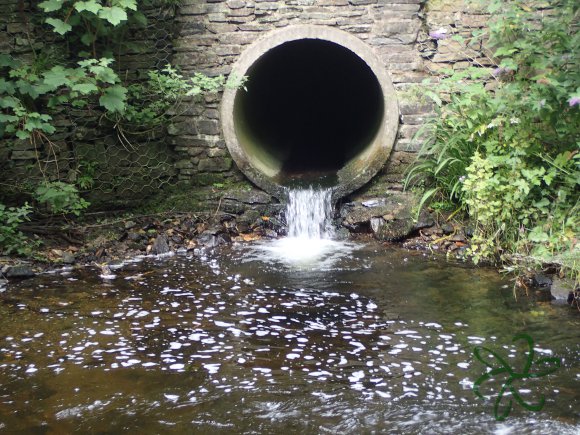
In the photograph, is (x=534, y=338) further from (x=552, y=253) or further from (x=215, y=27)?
(x=215, y=27)

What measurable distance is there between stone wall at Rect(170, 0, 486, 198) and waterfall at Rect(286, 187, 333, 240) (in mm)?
1013

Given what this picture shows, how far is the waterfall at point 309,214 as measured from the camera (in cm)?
650

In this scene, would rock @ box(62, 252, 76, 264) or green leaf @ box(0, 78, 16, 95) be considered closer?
green leaf @ box(0, 78, 16, 95)

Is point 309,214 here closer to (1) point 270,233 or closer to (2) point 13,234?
(1) point 270,233

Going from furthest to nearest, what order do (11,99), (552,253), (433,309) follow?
1. (11,99)
2. (552,253)
3. (433,309)

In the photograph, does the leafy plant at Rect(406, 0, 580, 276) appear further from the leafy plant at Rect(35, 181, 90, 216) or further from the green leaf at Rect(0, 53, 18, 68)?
the green leaf at Rect(0, 53, 18, 68)

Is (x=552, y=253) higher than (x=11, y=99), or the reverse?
(x=11, y=99)

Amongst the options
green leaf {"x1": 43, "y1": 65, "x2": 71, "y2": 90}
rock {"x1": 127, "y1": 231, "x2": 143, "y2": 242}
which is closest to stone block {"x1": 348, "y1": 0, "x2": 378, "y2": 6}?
green leaf {"x1": 43, "y1": 65, "x2": 71, "y2": 90}

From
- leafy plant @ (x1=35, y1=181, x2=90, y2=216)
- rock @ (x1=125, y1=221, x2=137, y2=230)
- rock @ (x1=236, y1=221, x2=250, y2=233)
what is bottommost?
rock @ (x1=236, y1=221, x2=250, y2=233)

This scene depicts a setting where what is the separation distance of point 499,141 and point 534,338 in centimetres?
221

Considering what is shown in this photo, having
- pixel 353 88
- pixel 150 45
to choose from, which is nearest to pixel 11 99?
pixel 150 45

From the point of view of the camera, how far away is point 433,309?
166 inches

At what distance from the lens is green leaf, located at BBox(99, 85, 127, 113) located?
546 centimetres

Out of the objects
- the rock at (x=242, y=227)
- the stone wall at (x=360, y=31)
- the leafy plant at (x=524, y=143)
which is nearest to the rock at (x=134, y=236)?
the rock at (x=242, y=227)
